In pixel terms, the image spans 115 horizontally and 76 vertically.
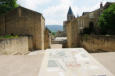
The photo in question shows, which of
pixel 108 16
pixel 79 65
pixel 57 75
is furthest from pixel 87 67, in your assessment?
pixel 108 16

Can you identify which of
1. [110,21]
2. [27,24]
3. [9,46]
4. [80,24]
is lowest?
[9,46]

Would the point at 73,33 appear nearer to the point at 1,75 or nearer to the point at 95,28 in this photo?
the point at 95,28

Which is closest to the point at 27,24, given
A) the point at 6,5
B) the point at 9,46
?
the point at 6,5

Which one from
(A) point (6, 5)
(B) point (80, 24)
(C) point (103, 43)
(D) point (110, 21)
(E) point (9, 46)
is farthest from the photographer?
(B) point (80, 24)

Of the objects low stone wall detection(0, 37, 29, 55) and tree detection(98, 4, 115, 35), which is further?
tree detection(98, 4, 115, 35)

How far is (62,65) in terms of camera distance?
3686mm

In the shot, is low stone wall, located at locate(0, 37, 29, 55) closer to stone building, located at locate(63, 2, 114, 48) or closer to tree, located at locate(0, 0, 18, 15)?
tree, located at locate(0, 0, 18, 15)

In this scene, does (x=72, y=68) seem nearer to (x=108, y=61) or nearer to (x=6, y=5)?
(x=108, y=61)

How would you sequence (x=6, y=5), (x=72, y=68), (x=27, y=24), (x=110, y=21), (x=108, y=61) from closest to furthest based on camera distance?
(x=72, y=68)
(x=108, y=61)
(x=110, y=21)
(x=27, y=24)
(x=6, y=5)

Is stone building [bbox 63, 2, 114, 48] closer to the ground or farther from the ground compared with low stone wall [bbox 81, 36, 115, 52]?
farther from the ground

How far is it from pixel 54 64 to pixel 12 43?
788cm

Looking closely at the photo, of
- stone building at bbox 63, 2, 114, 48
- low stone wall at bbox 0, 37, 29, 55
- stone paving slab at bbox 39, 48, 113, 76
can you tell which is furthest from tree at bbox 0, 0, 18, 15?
stone paving slab at bbox 39, 48, 113, 76

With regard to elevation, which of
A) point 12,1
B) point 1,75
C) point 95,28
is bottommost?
point 1,75

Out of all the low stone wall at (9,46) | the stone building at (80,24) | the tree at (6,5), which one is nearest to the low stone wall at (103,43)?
the stone building at (80,24)
